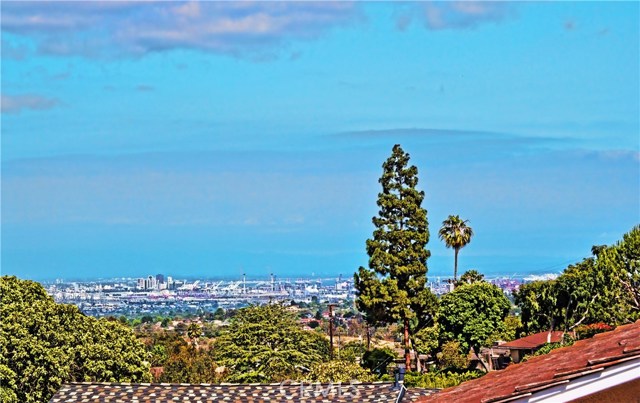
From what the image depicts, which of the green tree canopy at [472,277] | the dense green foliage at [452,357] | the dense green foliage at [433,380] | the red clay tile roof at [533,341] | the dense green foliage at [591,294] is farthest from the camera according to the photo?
the green tree canopy at [472,277]

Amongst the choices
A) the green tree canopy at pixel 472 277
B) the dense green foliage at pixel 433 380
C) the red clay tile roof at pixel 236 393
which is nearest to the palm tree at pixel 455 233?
the green tree canopy at pixel 472 277

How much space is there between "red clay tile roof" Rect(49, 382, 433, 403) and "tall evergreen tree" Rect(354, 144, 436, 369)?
96.1 feet

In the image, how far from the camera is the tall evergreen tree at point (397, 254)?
48406mm

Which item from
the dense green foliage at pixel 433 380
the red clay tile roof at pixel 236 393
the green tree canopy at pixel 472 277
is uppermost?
the green tree canopy at pixel 472 277

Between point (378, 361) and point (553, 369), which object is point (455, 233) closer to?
point (378, 361)

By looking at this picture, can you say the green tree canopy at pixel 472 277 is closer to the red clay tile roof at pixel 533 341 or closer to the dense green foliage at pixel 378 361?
the red clay tile roof at pixel 533 341

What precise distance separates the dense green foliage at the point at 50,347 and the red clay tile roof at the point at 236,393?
10.1 metres

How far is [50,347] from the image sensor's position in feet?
101

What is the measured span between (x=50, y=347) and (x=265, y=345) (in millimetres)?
17839

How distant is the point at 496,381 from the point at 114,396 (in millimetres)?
12350

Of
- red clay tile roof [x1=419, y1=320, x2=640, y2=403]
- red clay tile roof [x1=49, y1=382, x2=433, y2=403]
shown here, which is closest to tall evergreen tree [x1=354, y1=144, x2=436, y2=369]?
red clay tile roof [x1=49, y1=382, x2=433, y2=403]

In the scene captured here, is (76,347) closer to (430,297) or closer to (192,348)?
(430,297)

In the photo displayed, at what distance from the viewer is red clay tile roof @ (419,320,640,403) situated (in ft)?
18.1

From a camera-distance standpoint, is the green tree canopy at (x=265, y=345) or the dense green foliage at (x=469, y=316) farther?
the dense green foliage at (x=469, y=316)
